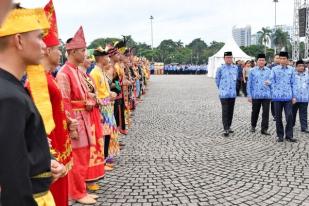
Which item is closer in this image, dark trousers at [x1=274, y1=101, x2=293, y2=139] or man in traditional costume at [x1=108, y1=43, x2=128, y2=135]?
man in traditional costume at [x1=108, y1=43, x2=128, y2=135]

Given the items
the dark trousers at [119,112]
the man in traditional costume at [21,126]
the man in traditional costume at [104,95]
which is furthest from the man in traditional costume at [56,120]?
the dark trousers at [119,112]

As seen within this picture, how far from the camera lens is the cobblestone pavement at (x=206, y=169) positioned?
4590 millimetres

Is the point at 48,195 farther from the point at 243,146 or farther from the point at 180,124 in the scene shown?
the point at 180,124

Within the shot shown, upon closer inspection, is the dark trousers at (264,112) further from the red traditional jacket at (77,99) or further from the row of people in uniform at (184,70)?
the row of people in uniform at (184,70)

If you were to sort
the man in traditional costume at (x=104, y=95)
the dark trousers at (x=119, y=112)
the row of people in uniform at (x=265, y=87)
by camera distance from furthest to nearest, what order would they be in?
the row of people in uniform at (x=265, y=87)
the dark trousers at (x=119, y=112)
the man in traditional costume at (x=104, y=95)

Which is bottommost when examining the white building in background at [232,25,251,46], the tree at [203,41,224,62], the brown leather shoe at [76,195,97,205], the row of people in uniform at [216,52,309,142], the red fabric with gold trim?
the brown leather shoe at [76,195,97,205]

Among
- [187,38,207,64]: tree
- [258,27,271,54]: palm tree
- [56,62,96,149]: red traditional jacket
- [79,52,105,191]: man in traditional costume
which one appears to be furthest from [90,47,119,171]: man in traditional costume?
[187,38,207,64]: tree

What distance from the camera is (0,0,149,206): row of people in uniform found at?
154 centimetres

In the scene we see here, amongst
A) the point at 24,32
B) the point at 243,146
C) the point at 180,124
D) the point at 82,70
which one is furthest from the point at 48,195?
the point at 180,124

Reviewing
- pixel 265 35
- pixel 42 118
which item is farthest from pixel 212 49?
pixel 42 118

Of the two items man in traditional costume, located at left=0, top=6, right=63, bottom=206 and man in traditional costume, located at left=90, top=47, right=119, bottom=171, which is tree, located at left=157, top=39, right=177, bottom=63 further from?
man in traditional costume, located at left=0, top=6, right=63, bottom=206

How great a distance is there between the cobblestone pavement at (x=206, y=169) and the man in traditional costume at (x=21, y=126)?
108 inches

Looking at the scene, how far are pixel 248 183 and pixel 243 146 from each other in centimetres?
240

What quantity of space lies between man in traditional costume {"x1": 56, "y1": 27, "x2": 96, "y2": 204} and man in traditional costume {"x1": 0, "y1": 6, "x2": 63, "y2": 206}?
2.24m
